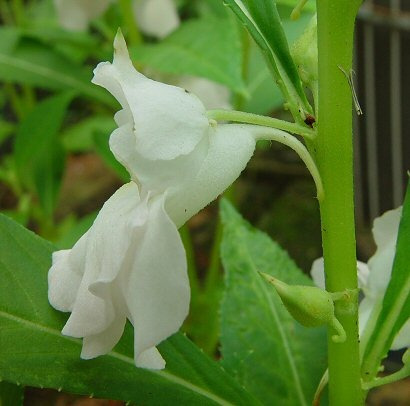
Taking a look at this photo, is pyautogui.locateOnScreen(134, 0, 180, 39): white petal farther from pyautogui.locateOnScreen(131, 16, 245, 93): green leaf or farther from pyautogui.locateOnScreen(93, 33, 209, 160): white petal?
pyautogui.locateOnScreen(93, 33, 209, 160): white petal

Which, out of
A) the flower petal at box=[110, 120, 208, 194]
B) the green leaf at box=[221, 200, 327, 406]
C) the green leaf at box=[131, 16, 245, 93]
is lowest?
the green leaf at box=[221, 200, 327, 406]

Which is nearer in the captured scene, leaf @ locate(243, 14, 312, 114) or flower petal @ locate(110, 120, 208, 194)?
flower petal @ locate(110, 120, 208, 194)

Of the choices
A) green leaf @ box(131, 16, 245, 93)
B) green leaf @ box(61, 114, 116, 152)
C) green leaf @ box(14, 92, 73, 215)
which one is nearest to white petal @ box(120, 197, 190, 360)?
green leaf @ box(131, 16, 245, 93)

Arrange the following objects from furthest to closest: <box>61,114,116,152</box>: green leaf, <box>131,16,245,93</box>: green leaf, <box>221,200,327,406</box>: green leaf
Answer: <box>61,114,116,152</box>: green leaf
<box>131,16,245,93</box>: green leaf
<box>221,200,327,406</box>: green leaf

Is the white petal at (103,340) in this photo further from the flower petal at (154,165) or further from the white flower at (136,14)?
the white flower at (136,14)

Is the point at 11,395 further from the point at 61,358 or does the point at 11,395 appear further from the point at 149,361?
the point at 149,361

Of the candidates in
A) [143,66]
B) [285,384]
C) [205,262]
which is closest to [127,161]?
[285,384]
